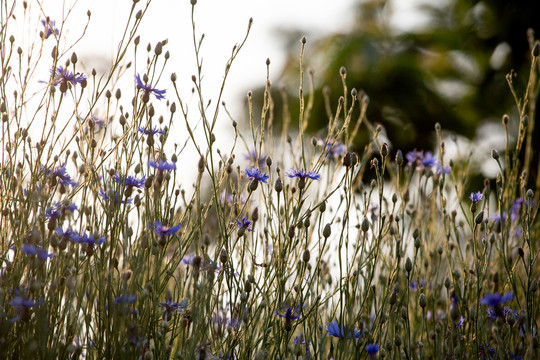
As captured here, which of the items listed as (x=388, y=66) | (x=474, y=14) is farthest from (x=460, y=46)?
(x=388, y=66)

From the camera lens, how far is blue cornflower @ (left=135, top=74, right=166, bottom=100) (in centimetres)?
178

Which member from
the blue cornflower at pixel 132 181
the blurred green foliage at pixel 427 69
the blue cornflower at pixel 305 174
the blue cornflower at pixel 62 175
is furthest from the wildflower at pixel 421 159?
the blurred green foliage at pixel 427 69

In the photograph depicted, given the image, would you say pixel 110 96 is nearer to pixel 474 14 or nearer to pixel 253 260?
pixel 253 260

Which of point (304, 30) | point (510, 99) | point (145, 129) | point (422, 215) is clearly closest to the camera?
point (145, 129)

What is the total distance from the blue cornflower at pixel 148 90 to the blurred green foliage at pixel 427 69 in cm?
703

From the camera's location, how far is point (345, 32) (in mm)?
9375

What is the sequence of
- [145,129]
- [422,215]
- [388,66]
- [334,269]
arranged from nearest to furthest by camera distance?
[145,129] → [422,215] → [334,269] → [388,66]

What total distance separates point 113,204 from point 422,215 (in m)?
1.18

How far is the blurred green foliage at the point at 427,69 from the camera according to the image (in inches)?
340

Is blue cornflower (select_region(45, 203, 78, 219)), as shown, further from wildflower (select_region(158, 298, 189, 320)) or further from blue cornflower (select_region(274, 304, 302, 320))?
blue cornflower (select_region(274, 304, 302, 320))

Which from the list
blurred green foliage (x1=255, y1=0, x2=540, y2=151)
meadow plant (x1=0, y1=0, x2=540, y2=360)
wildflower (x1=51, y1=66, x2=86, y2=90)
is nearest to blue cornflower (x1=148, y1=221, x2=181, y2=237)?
meadow plant (x1=0, y1=0, x2=540, y2=360)

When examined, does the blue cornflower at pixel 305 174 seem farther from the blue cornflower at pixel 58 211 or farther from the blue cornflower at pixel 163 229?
the blue cornflower at pixel 58 211

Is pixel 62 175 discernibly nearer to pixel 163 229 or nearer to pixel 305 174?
pixel 163 229

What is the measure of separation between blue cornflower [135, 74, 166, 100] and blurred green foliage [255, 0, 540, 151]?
7.03 m
